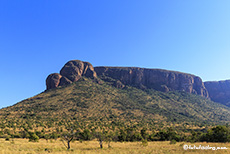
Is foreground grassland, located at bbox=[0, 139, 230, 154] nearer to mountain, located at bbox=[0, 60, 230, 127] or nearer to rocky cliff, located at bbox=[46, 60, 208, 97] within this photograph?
mountain, located at bbox=[0, 60, 230, 127]

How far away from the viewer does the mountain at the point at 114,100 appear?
78.9 metres

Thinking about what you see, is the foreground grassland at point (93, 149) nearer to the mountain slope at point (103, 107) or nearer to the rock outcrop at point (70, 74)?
the mountain slope at point (103, 107)

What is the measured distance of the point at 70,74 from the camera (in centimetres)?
12975

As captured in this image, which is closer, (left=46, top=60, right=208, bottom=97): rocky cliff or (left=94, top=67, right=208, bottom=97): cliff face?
(left=46, top=60, right=208, bottom=97): rocky cliff

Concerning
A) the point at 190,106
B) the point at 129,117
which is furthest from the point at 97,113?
the point at 190,106

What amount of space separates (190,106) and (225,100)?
10942 cm

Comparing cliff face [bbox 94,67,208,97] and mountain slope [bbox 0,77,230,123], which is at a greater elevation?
cliff face [bbox 94,67,208,97]

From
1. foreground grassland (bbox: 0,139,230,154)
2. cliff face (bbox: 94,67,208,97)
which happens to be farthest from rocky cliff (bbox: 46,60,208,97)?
foreground grassland (bbox: 0,139,230,154)

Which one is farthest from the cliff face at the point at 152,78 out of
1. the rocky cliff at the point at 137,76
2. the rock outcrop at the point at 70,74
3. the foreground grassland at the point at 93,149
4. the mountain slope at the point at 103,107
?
the foreground grassland at the point at 93,149

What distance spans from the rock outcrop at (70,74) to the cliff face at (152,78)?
1429 centimetres

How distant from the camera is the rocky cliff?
135 meters

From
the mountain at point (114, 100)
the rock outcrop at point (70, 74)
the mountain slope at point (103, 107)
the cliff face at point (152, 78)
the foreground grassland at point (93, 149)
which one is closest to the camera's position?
the foreground grassland at point (93, 149)

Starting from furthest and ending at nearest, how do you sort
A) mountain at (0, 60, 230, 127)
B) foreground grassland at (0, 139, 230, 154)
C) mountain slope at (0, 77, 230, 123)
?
mountain at (0, 60, 230, 127) < mountain slope at (0, 77, 230, 123) < foreground grassland at (0, 139, 230, 154)

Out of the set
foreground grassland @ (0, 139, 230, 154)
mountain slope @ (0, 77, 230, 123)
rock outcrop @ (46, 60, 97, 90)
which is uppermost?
rock outcrop @ (46, 60, 97, 90)
